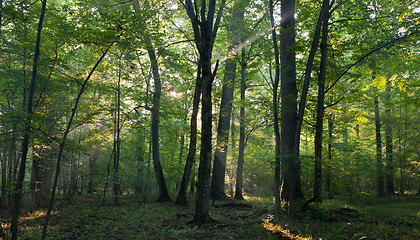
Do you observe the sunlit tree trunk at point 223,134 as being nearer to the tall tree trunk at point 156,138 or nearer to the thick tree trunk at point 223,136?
the thick tree trunk at point 223,136

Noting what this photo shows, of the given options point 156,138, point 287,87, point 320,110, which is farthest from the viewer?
point 156,138

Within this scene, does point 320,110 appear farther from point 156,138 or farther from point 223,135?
point 156,138

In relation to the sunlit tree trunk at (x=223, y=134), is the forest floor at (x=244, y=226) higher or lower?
lower

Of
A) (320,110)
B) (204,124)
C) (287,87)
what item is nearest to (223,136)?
(287,87)

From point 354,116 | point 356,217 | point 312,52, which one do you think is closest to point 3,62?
point 312,52

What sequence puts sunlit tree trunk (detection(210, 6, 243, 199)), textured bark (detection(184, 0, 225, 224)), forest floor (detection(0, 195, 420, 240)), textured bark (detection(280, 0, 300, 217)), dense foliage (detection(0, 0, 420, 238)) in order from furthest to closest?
sunlit tree trunk (detection(210, 6, 243, 199)) → textured bark (detection(280, 0, 300, 217)) → dense foliage (detection(0, 0, 420, 238)) → textured bark (detection(184, 0, 225, 224)) → forest floor (detection(0, 195, 420, 240))

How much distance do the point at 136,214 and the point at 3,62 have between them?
7693mm

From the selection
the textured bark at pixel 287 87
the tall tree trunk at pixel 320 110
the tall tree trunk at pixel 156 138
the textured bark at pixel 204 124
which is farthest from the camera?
the tall tree trunk at pixel 156 138

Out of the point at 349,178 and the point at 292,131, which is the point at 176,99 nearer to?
the point at 292,131

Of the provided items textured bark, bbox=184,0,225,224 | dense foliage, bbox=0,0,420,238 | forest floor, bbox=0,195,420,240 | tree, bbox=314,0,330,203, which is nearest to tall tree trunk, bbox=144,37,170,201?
dense foliage, bbox=0,0,420,238

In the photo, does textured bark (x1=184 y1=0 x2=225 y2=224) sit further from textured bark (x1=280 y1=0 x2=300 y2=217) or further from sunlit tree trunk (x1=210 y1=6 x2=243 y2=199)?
sunlit tree trunk (x1=210 y1=6 x2=243 y2=199)

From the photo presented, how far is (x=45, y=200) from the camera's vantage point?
13.5 m

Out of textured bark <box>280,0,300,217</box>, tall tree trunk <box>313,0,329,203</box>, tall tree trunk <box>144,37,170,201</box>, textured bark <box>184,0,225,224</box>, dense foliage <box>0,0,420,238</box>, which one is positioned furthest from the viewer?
tall tree trunk <box>144,37,170,201</box>

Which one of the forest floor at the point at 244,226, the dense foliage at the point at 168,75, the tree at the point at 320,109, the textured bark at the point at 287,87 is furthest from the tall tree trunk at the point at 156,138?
the tree at the point at 320,109
